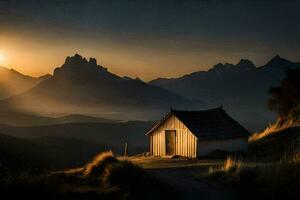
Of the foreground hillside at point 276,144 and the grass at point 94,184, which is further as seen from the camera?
the foreground hillside at point 276,144

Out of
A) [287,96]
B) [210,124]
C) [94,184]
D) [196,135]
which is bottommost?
[94,184]

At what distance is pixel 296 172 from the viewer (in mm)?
21188

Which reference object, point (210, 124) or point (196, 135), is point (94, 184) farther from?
point (210, 124)

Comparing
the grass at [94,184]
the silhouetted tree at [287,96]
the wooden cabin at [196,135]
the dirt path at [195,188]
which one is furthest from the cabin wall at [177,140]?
the grass at [94,184]

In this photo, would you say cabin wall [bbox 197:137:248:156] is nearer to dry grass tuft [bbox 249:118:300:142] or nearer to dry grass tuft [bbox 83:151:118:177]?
dry grass tuft [bbox 249:118:300:142]

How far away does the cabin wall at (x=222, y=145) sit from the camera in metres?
42.7

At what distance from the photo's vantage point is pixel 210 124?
148ft

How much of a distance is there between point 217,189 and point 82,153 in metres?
104

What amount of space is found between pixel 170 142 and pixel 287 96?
55.4 ft

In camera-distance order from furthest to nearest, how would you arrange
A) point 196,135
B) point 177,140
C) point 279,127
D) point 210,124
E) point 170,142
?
point 279,127 → point 170,142 → point 210,124 → point 177,140 → point 196,135

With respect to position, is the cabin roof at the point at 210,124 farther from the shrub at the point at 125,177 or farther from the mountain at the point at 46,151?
the mountain at the point at 46,151

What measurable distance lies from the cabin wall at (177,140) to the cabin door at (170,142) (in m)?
0.30

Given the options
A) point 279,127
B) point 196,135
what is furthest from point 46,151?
point 196,135

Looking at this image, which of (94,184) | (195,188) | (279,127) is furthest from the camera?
(279,127)
